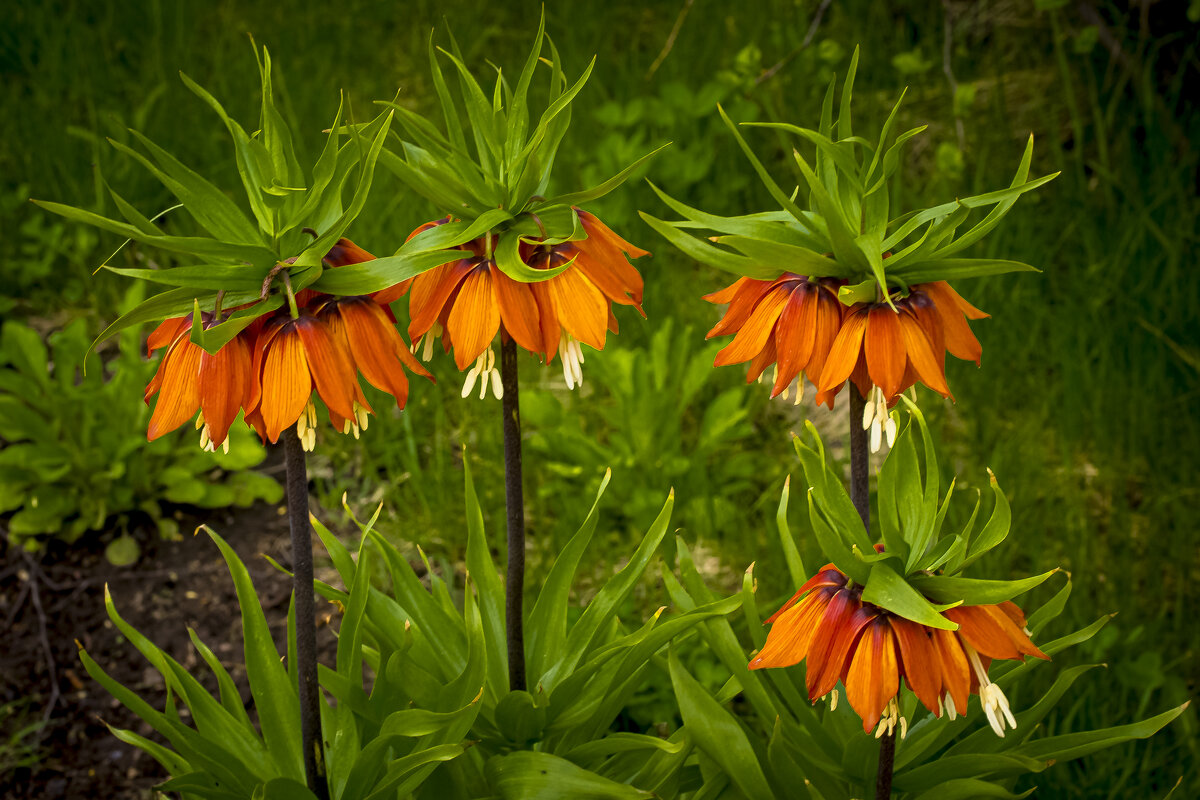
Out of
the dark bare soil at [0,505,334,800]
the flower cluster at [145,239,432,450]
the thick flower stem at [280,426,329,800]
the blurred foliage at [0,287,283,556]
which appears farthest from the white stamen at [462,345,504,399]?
the blurred foliage at [0,287,283,556]

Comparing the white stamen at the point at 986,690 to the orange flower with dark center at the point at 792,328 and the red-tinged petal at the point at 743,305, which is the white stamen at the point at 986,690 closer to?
the orange flower with dark center at the point at 792,328

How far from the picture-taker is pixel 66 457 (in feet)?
9.93

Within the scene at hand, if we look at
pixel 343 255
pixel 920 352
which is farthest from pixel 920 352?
pixel 343 255

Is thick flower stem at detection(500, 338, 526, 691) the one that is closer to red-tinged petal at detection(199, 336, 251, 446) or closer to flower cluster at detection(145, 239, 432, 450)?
flower cluster at detection(145, 239, 432, 450)

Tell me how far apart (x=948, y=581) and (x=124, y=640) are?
2298 millimetres

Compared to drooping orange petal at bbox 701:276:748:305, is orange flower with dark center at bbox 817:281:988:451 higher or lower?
lower

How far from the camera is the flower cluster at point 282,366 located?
1.26 m

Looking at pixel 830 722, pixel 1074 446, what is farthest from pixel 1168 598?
pixel 830 722

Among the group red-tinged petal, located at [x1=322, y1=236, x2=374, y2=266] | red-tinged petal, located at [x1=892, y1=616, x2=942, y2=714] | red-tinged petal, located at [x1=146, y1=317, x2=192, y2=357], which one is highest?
red-tinged petal, located at [x1=322, y1=236, x2=374, y2=266]

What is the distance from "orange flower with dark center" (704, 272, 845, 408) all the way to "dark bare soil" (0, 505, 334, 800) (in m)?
1.77

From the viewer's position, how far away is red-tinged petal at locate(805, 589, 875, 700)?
122 cm

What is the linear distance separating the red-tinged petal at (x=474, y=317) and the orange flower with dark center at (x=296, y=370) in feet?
0.43

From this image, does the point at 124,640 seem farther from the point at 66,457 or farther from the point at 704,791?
the point at 704,791

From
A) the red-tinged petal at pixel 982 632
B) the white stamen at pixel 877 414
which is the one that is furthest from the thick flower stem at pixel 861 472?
the red-tinged petal at pixel 982 632
